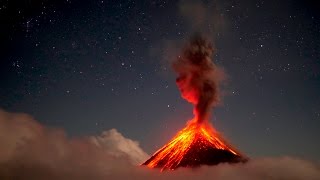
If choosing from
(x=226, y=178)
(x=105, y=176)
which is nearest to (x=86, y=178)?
(x=105, y=176)

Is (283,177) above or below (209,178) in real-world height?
above

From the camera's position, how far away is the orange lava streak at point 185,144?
8775cm

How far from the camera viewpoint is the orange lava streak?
87.8 meters

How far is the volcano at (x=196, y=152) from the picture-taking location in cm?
8391

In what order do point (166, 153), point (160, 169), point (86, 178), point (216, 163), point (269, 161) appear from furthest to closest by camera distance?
point (269, 161)
point (86, 178)
point (166, 153)
point (160, 169)
point (216, 163)

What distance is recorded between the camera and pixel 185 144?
301ft

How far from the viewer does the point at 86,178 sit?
10444 cm

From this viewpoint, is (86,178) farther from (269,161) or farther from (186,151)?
(269,161)

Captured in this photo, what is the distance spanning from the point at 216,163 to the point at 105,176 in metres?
40.7

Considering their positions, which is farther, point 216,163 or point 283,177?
point 283,177

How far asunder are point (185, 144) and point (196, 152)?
5571 millimetres

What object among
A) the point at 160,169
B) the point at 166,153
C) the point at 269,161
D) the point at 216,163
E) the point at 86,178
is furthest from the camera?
the point at 269,161

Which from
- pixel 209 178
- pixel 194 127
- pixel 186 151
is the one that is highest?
pixel 194 127

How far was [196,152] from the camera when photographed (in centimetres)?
8706
